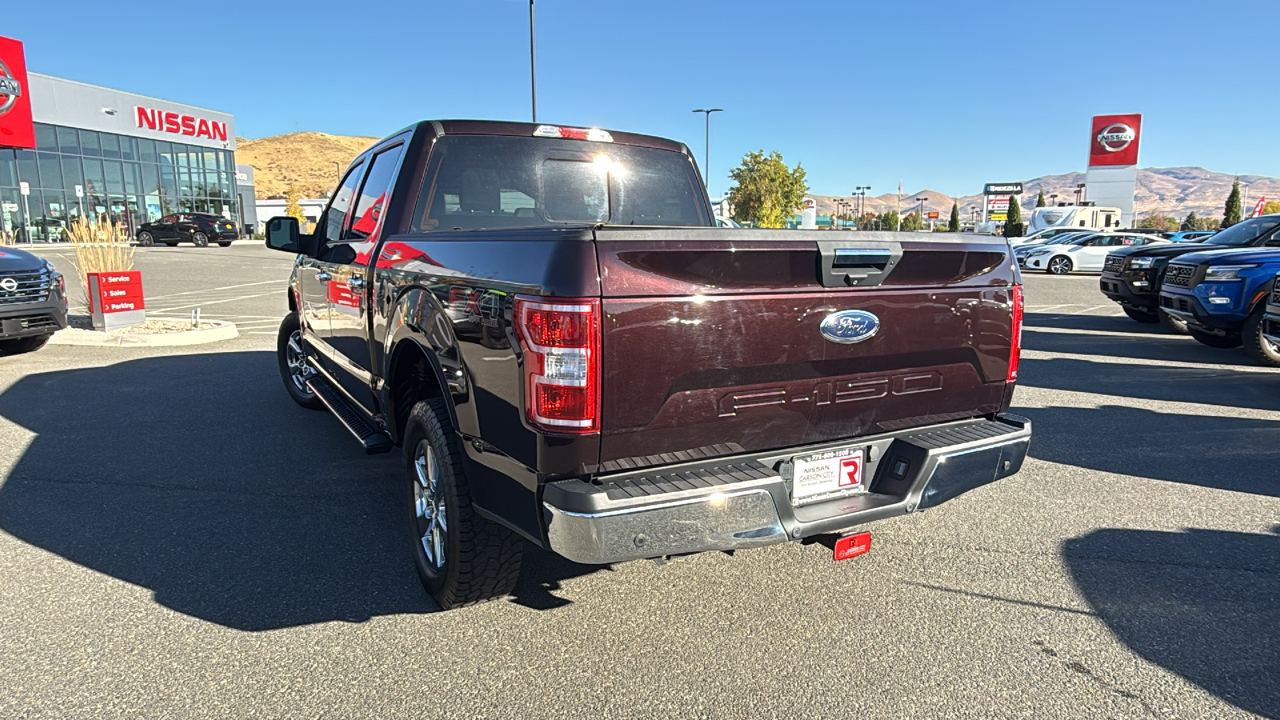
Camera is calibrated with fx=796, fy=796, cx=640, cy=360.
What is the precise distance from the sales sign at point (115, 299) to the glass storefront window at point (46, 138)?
3394cm

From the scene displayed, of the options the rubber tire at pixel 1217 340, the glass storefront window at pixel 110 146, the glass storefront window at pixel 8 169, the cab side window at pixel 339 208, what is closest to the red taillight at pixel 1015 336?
the cab side window at pixel 339 208

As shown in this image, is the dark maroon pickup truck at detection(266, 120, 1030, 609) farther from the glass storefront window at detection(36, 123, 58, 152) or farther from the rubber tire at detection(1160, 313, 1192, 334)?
the glass storefront window at detection(36, 123, 58, 152)

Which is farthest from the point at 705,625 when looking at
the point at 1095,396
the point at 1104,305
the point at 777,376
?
the point at 1104,305

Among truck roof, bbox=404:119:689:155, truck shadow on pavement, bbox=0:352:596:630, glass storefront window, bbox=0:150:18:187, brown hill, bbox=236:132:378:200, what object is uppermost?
brown hill, bbox=236:132:378:200

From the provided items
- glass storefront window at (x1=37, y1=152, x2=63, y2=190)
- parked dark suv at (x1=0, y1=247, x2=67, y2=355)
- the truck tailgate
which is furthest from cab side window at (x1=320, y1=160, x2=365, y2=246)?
glass storefront window at (x1=37, y1=152, x2=63, y2=190)

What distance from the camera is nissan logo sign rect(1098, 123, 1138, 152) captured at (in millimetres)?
59281

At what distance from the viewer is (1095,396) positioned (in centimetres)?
749

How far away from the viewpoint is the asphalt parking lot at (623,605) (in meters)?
2.70

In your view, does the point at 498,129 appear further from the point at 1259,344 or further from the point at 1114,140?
the point at 1114,140

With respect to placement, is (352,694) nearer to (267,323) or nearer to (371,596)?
(371,596)

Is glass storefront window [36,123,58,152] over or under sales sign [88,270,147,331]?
over

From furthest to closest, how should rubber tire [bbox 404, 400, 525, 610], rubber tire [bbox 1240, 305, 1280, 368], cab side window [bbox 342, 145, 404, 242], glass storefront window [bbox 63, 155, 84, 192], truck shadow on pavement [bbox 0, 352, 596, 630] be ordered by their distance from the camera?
1. glass storefront window [bbox 63, 155, 84, 192]
2. rubber tire [bbox 1240, 305, 1280, 368]
3. cab side window [bbox 342, 145, 404, 242]
4. truck shadow on pavement [bbox 0, 352, 596, 630]
5. rubber tire [bbox 404, 400, 525, 610]

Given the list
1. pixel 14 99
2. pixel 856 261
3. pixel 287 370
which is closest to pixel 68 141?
pixel 14 99

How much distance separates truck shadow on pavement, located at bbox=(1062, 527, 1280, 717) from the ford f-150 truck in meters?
8.45
